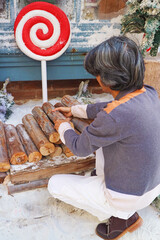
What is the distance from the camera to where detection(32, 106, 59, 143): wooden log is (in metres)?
2.02

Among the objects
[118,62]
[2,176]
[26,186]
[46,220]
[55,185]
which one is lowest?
[46,220]

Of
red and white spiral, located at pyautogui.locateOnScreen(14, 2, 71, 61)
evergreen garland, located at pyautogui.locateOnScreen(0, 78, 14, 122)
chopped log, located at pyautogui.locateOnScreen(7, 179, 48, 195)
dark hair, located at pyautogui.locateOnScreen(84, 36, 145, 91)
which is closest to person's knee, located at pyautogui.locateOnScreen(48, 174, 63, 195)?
chopped log, located at pyautogui.locateOnScreen(7, 179, 48, 195)

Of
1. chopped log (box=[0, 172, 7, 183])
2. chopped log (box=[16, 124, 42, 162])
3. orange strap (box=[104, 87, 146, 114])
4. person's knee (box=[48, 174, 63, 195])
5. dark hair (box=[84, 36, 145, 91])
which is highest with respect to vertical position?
dark hair (box=[84, 36, 145, 91])

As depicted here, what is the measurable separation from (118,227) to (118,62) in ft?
4.11

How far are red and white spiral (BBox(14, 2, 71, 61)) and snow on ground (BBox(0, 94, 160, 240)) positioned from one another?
6.15ft

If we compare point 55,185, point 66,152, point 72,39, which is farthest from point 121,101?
point 72,39

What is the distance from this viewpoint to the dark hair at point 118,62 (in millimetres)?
1250

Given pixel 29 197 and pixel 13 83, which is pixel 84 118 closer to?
pixel 29 197

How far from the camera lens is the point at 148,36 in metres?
2.54

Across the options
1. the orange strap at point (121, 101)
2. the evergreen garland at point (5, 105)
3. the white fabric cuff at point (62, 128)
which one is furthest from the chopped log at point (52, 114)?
the evergreen garland at point (5, 105)

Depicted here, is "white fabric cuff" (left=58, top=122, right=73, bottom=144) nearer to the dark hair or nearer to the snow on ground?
the dark hair

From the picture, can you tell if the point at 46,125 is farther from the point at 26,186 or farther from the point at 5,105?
the point at 5,105

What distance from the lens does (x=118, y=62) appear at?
4.11ft

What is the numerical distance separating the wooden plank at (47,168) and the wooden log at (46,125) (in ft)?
0.73
